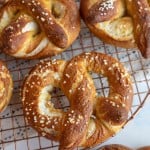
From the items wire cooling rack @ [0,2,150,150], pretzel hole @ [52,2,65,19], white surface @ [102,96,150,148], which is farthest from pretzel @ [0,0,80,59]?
white surface @ [102,96,150,148]

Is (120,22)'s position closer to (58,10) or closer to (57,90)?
(58,10)

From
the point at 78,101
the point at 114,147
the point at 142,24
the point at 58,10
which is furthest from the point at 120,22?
the point at 114,147

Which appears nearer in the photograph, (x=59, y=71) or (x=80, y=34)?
(x=59, y=71)

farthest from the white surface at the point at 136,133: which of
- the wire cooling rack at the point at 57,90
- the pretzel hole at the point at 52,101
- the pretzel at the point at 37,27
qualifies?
the pretzel at the point at 37,27

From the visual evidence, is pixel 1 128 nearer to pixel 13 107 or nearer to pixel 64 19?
pixel 13 107

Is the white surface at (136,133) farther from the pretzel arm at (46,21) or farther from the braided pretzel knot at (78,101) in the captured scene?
the pretzel arm at (46,21)

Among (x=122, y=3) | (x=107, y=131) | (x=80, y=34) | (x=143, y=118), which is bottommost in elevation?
(x=143, y=118)

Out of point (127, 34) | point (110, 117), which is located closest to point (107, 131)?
point (110, 117)
